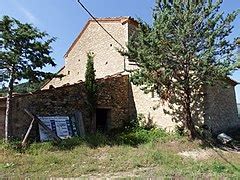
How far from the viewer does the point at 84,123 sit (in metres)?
16.8

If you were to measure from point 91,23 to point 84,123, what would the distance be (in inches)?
388

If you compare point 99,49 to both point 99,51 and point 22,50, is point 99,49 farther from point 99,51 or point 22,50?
point 22,50

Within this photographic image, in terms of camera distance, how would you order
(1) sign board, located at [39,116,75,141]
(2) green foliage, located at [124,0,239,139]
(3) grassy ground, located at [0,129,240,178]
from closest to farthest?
(3) grassy ground, located at [0,129,240,178]
(2) green foliage, located at [124,0,239,139]
(1) sign board, located at [39,116,75,141]

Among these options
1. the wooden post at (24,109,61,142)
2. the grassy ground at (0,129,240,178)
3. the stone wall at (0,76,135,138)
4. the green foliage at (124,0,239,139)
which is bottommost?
the grassy ground at (0,129,240,178)

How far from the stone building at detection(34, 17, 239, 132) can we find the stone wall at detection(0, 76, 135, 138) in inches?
33.2

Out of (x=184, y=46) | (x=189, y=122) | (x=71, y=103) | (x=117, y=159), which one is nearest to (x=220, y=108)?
(x=189, y=122)

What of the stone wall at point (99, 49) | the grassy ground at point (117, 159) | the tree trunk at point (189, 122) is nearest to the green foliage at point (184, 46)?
the tree trunk at point (189, 122)

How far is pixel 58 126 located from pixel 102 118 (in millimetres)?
4007

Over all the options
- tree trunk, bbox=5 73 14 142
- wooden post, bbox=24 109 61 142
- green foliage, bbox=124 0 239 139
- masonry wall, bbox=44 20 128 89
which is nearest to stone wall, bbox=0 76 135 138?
wooden post, bbox=24 109 61 142

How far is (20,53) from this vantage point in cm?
1302

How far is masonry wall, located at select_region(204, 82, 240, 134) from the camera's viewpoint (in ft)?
49.3

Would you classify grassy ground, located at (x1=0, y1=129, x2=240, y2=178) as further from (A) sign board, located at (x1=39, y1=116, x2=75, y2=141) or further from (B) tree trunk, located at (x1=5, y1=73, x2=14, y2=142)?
(A) sign board, located at (x1=39, y1=116, x2=75, y2=141)

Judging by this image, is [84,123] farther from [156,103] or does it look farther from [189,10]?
[189,10]

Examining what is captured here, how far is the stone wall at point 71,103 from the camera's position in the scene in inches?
567
